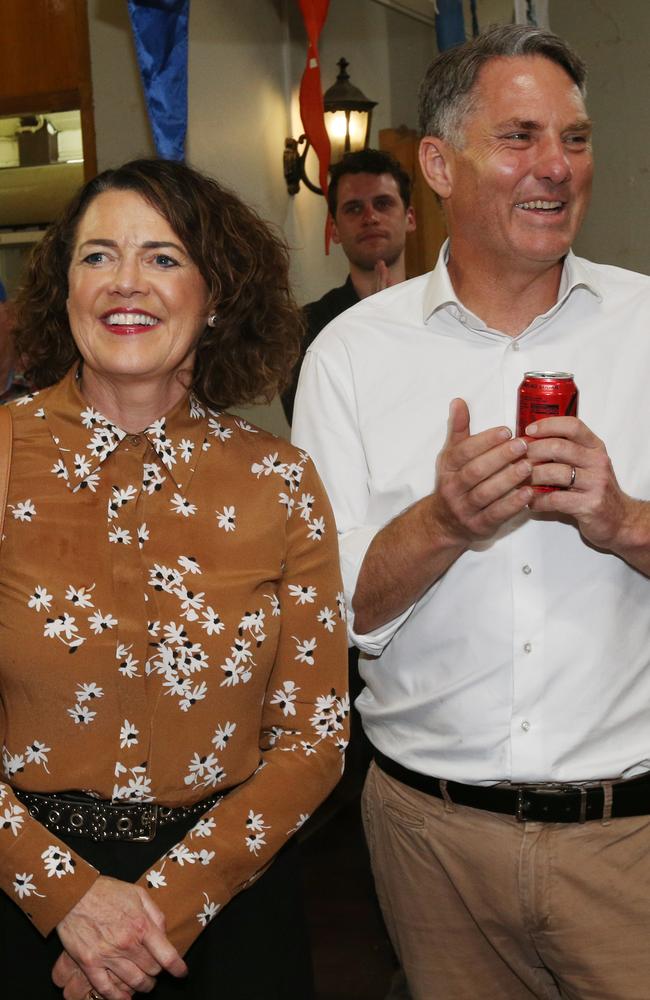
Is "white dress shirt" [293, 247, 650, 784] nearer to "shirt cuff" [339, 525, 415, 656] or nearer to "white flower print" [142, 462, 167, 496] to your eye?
"shirt cuff" [339, 525, 415, 656]

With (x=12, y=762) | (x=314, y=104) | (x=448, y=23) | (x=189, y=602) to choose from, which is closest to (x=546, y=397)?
(x=189, y=602)

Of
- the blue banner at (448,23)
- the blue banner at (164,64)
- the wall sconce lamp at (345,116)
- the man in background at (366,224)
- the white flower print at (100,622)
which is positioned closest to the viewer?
the white flower print at (100,622)

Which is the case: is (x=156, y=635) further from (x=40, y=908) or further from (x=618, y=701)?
(x=618, y=701)

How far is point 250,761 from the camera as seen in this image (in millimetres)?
1723

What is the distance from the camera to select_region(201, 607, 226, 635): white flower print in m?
1.66

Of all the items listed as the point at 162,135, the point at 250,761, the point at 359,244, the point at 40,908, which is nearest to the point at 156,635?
the point at 250,761

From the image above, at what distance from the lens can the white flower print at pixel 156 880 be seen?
5.25ft

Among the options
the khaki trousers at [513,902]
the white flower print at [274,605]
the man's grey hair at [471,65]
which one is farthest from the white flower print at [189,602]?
the man's grey hair at [471,65]

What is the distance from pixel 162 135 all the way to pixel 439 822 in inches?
83.9

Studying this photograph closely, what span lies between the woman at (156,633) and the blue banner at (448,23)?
273 cm

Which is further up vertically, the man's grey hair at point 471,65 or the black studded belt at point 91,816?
the man's grey hair at point 471,65

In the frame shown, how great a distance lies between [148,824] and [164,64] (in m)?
2.27

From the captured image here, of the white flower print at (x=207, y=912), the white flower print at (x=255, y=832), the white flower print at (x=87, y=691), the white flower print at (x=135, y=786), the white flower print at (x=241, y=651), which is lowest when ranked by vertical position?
the white flower print at (x=207, y=912)

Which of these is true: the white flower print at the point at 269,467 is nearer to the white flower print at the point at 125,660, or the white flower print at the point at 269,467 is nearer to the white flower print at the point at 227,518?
the white flower print at the point at 227,518
